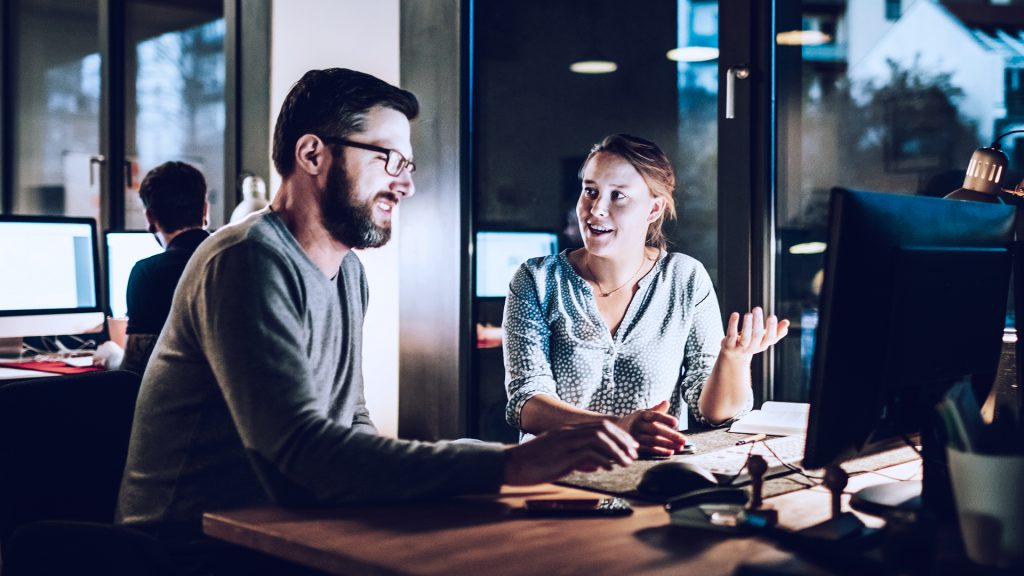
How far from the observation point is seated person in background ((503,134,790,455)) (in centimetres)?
231

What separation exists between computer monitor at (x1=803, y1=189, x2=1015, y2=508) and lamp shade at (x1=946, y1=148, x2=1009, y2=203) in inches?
5.3

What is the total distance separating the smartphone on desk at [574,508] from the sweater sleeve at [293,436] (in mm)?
64

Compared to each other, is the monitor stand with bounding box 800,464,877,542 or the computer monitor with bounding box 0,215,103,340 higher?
the computer monitor with bounding box 0,215,103,340

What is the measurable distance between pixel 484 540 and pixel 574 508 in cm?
18

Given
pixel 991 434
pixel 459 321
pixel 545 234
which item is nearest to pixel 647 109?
pixel 545 234

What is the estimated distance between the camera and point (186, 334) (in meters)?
1.49

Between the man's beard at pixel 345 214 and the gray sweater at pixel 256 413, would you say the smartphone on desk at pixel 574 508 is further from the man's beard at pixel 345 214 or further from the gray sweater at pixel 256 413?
the man's beard at pixel 345 214

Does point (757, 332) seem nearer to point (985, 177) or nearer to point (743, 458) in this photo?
point (743, 458)

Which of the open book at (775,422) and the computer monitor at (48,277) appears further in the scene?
the computer monitor at (48,277)

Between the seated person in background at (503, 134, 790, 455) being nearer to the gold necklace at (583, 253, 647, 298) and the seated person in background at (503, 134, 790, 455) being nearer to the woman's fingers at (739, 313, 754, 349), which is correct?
the gold necklace at (583, 253, 647, 298)

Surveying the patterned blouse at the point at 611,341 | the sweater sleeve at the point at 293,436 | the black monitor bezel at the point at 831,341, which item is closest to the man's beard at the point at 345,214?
the sweater sleeve at the point at 293,436

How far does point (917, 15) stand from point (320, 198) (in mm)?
2575

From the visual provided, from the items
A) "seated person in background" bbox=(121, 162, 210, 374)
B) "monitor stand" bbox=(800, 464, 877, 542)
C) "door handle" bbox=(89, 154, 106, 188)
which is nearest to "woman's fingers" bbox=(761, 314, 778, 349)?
"monitor stand" bbox=(800, 464, 877, 542)

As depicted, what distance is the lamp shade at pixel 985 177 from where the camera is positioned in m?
1.64
